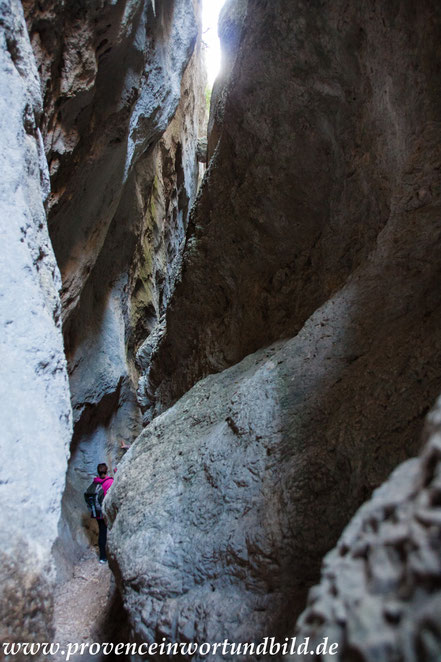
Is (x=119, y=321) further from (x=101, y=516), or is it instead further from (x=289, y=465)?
(x=289, y=465)

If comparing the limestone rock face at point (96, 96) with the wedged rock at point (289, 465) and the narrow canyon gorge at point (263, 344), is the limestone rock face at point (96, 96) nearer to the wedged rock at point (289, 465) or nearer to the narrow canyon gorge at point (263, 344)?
the narrow canyon gorge at point (263, 344)

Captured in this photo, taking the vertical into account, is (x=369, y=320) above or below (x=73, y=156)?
below

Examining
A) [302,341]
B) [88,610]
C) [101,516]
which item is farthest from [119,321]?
[302,341]

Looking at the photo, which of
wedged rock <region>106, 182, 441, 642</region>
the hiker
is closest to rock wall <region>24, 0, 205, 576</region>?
the hiker

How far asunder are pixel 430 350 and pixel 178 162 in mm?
9315

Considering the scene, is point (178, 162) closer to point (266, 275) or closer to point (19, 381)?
point (266, 275)

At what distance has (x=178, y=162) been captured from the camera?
992 cm

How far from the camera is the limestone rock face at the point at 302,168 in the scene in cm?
206

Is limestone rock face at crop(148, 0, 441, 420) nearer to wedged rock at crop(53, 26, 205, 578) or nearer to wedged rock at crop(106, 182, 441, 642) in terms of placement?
wedged rock at crop(106, 182, 441, 642)

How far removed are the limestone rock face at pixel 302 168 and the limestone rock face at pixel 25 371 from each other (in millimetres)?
1636


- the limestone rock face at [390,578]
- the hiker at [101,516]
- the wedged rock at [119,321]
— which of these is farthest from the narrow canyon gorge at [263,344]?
the wedged rock at [119,321]

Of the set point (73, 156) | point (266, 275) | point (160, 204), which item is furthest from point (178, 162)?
point (266, 275)

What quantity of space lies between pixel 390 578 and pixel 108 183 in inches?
206

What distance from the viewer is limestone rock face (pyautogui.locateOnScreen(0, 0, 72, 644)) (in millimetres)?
1453
